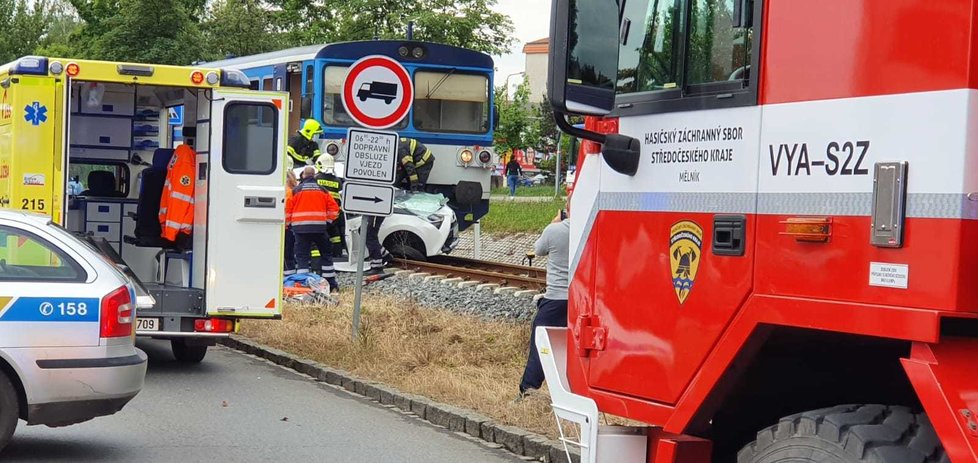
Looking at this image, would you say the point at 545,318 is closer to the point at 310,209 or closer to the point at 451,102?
the point at 310,209

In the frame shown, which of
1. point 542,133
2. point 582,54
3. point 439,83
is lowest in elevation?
point 582,54

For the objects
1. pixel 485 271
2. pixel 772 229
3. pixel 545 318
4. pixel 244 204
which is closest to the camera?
pixel 772 229

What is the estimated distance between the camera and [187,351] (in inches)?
488

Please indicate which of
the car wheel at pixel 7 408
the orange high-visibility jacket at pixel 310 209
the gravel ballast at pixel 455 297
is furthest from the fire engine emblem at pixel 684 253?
the orange high-visibility jacket at pixel 310 209

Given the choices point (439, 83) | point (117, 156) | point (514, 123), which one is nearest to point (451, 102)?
point (439, 83)

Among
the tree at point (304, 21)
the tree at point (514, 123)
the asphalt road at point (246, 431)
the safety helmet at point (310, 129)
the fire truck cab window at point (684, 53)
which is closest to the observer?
the fire truck cab window at point (684, 53)

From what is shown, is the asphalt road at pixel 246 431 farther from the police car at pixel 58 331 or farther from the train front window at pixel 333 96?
the train front window at pixel 333 96

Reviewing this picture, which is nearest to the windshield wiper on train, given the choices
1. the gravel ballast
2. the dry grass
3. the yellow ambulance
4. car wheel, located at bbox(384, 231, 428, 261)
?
car wheel, located at bbox(384, 231, 428, 261)

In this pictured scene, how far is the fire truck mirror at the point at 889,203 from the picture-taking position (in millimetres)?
3695

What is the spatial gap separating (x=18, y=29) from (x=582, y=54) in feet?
187

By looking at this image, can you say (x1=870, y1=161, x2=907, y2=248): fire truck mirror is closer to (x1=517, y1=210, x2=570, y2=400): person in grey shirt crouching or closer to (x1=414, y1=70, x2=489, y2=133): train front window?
(x1=517, y1=210, x2=570, y2=400): person in grey shirt crouching

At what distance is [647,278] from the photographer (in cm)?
476

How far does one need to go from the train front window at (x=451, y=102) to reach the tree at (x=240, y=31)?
19.1 m

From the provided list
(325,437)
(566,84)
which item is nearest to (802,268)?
(566,84)
